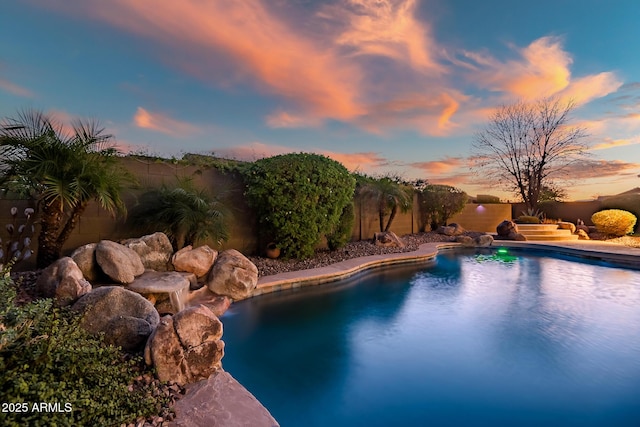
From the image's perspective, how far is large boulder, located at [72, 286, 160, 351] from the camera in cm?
245

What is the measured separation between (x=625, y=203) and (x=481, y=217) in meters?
5.92

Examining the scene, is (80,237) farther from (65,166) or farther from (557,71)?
(557,71)

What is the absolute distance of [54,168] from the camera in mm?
3779

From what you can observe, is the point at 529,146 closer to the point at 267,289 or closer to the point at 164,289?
the point at 267,289

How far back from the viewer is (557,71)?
30.2 feet

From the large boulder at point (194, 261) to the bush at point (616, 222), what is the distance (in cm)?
1531

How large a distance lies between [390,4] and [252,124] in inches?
165

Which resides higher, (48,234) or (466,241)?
(48,234)

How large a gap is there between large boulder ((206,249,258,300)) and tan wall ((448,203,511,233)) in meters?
12.0

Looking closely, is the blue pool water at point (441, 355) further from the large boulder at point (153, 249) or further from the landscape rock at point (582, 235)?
the landscape rock at point (582, 235)

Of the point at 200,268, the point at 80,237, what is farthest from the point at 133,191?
the point at 200,268

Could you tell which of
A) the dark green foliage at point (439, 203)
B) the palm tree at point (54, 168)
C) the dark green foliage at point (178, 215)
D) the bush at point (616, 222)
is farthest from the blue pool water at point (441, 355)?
the bush at point (616, 222)

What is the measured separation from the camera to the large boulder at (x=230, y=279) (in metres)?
4.77

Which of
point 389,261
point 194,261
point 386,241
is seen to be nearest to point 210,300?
point 194,261
